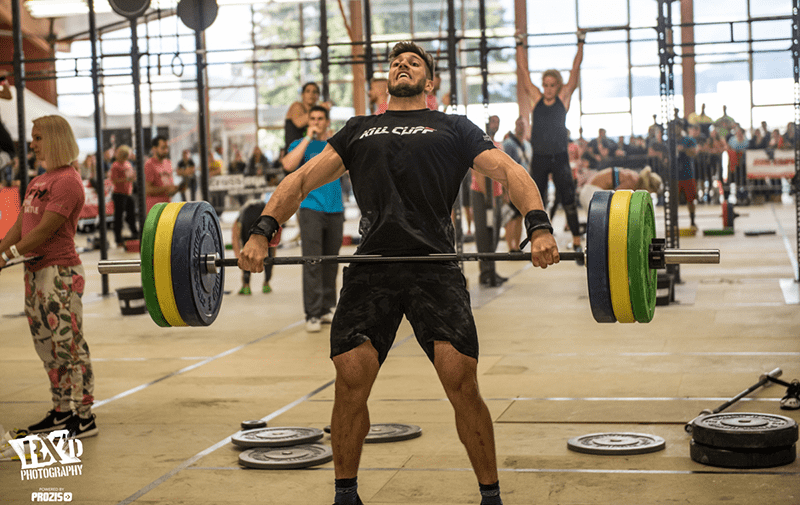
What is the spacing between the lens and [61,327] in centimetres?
407

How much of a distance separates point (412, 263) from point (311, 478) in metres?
0.99

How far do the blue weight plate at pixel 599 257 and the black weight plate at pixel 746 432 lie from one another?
74 centimetres

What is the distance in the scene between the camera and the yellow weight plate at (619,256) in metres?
2.90

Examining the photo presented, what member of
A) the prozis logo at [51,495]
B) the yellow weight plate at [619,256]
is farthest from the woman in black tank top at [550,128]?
the prozis logo at [51,495]

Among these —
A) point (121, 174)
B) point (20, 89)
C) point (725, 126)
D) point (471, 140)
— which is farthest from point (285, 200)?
point (725, 126)

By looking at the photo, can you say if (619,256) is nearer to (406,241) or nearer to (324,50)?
(406,241)

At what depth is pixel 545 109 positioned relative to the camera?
802cm

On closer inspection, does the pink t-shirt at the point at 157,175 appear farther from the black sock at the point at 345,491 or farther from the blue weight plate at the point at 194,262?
the black sock at the point at 345,491

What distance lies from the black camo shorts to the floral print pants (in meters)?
1.60

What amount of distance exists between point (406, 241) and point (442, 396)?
1.86 metres

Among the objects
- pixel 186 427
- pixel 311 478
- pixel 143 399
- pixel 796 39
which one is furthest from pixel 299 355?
pixel 796 39

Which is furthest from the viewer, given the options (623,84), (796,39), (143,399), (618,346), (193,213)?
(623,84)

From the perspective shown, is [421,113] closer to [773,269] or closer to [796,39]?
[796,39]

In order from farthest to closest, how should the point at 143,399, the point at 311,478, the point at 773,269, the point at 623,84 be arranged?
the point at 623,84 < the point at 773,269 < the point at 143,399 < the point at 311,478
